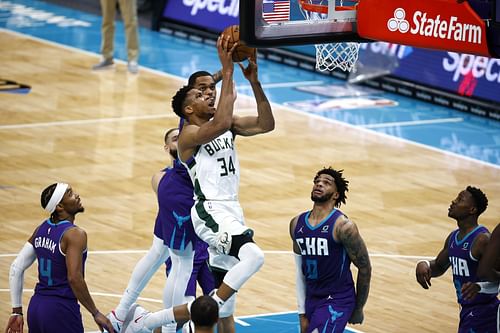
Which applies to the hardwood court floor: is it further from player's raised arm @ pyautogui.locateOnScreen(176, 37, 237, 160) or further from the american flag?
the american flag

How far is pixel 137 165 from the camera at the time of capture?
15.0 metres

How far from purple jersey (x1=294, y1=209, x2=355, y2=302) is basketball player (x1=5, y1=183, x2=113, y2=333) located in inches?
57.1

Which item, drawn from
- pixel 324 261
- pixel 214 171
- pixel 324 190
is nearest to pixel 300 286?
pixel 324 261

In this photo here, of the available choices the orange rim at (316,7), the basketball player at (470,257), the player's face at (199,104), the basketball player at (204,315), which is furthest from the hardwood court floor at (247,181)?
the basketball player at (204,315)

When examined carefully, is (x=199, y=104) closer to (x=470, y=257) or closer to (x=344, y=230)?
(x=344, y=230)

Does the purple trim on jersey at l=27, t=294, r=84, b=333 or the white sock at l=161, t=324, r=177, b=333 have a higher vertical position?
the purple trim on jersey at l=27, t=294, r=84, b=333

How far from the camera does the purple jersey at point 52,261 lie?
8.40 meters

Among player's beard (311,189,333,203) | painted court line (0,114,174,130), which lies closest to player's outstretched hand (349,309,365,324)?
player's beard (311,189,333,203)

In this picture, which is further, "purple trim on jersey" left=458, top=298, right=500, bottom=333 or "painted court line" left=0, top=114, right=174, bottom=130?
"painted court line" left=0, top=114, right=174, bottom=130

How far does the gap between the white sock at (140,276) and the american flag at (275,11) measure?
2238 mm

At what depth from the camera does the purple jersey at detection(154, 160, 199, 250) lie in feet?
30.8

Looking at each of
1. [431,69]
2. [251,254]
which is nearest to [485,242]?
[251,254]

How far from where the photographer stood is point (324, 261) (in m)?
8.50

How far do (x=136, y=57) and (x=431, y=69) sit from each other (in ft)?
15.7
